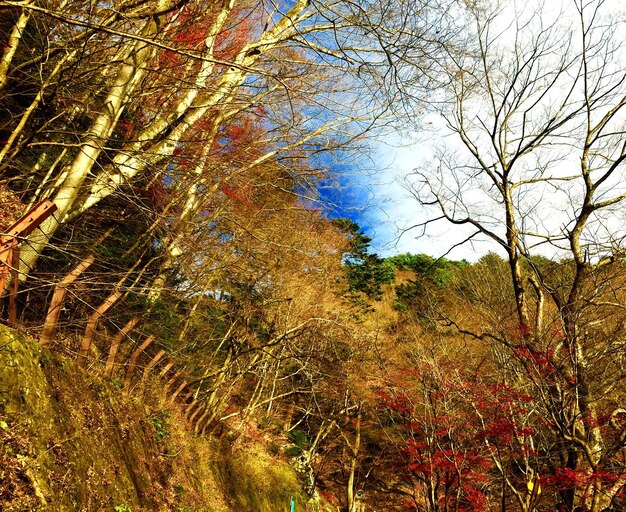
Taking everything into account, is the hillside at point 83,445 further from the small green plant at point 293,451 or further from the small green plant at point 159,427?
the small green plant at point 293,451

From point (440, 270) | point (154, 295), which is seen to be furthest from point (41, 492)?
point (440, 270)

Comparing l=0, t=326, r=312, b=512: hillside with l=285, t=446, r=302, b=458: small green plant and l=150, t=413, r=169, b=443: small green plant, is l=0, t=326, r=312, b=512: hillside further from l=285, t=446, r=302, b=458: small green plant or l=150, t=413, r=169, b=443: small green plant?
l=285, t=446, r=302, b=458: small green plant

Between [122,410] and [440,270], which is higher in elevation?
[440,270]

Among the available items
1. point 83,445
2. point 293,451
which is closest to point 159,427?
point 83,445

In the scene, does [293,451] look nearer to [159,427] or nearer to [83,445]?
[159,427]

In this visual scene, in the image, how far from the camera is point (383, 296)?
78.4 feet

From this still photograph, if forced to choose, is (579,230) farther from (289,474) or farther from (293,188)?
(289,474)

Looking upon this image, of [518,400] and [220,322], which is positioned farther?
[220,322]

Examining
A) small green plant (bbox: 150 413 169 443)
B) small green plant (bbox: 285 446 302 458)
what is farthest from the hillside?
small green plant (bbox: 285 446 302 458)

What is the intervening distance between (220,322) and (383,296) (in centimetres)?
1414

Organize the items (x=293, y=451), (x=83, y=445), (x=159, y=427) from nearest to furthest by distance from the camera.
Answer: (x=83, y=445), (x=159, y=427), (x=293, y=451)

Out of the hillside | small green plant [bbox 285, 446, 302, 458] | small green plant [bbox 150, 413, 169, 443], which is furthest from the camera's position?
small green plant [bbox 285, 446, 302, 458]

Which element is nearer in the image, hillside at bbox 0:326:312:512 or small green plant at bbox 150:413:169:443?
hillside at bbox 0:326:312:512

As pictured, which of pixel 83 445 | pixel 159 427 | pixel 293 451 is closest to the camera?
pixel 83 445
